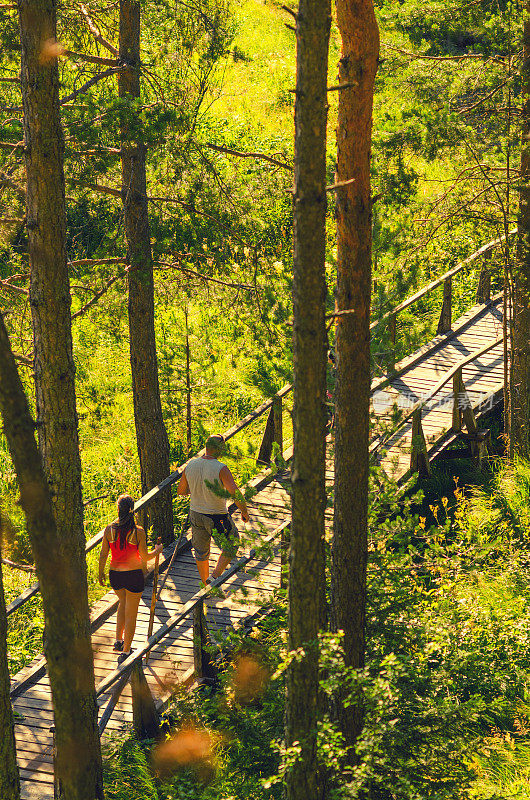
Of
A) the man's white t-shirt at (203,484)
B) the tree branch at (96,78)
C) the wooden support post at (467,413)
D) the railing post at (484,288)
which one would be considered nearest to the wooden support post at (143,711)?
the man's white t-shirt at (203,484)

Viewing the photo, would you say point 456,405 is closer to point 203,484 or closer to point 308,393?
point 203,484

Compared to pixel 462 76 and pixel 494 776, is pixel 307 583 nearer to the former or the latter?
pixel 494 776

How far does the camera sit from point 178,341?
1733 cm

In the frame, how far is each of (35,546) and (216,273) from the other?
6.62 metres

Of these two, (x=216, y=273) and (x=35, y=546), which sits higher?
(x=216, y=273)

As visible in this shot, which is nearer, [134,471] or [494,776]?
[494,776]

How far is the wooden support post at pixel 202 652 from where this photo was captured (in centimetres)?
849

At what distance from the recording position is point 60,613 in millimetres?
6098

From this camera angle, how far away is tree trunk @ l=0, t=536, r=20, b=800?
19.0 feet

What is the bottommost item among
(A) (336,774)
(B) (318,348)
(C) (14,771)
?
(A) (336,774)

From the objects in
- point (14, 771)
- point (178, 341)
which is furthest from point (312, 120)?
point (178, 341)

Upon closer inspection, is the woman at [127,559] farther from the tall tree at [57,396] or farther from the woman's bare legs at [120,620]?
the tall tree at [57,396]

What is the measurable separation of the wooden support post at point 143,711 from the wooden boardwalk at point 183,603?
0.33 m

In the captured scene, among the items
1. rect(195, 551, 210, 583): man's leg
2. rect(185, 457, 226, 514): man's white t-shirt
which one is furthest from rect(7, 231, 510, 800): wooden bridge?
rect(185, 457, 226, 514): man's white t-shirt
